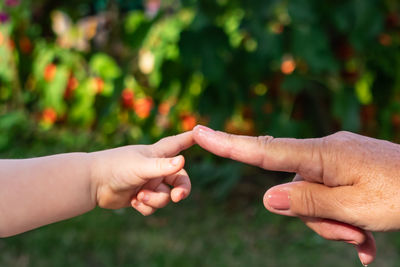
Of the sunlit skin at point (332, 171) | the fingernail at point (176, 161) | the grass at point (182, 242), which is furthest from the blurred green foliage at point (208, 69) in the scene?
the fingernail at point (176, 161)

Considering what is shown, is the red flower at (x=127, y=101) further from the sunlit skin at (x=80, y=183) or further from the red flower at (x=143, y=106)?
the sunlit skin at (x=80, y=183)

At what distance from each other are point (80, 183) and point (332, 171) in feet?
1.48

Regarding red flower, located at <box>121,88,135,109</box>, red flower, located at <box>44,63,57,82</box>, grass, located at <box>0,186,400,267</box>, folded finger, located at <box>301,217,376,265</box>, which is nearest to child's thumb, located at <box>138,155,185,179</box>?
folded finger, located at <box>301,217,376,265</box>

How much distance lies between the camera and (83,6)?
8.64 feet

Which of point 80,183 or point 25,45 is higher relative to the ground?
point 80,183

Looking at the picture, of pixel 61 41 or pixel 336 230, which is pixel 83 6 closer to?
pixel 61 41

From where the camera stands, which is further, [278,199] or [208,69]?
[208,69]

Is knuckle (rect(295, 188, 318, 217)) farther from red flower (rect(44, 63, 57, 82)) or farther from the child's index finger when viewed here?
red flower (rect(44, 63, 57, 82))

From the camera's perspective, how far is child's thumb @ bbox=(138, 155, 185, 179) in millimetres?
858

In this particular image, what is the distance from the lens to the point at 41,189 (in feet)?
3.05

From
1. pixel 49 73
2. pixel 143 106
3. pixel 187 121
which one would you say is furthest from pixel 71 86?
pixel 187 121

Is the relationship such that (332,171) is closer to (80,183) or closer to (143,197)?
(143,197)

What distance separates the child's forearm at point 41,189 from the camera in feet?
3.02

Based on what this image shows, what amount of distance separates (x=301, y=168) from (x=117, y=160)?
13.0 inches
